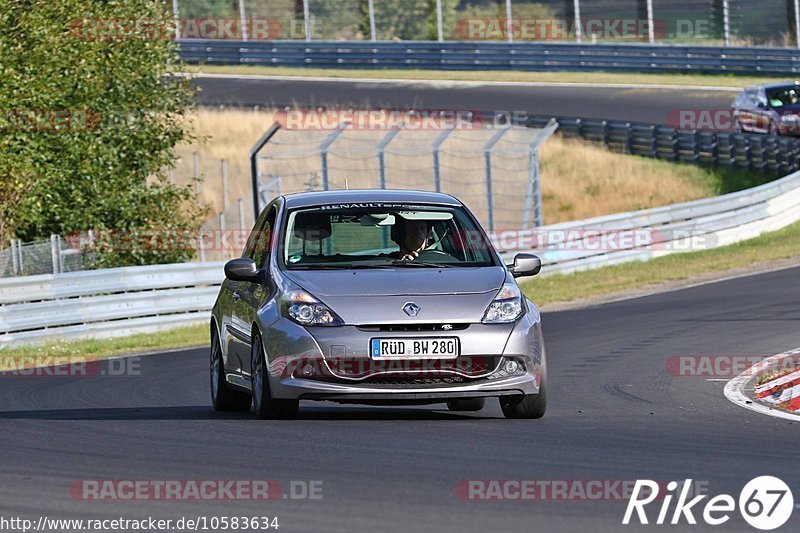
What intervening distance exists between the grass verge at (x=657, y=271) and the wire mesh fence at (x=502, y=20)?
68.9ft

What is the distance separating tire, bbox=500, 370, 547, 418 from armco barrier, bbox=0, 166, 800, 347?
36.1 ft

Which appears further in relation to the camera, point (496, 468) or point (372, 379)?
point (372, 379)

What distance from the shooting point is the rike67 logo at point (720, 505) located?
644cm

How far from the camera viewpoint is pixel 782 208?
2995cm

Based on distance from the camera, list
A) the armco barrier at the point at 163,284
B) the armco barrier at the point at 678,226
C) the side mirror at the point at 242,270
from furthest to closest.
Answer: the armco barrier at the point at 678,226 → the armco barrier at the point at 163,284 → the side mirror at the point at 242,270

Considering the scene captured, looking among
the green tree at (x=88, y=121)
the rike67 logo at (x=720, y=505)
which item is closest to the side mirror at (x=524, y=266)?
the rike67 logo at (x=720, y=505)

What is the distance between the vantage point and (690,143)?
38.1 meters

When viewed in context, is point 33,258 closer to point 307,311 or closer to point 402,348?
point 307,311

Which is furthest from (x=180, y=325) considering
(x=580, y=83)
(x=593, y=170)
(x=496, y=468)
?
(x=580, y=83)

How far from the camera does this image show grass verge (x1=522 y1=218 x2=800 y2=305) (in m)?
24.6

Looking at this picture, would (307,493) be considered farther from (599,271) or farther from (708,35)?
(708,35)

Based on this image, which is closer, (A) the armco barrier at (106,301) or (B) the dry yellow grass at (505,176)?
(A) the armco barrier at (106,301)

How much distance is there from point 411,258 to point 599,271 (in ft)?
53.6

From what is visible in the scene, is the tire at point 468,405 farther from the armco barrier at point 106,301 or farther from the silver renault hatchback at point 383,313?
the armco barrier at point 106,301
